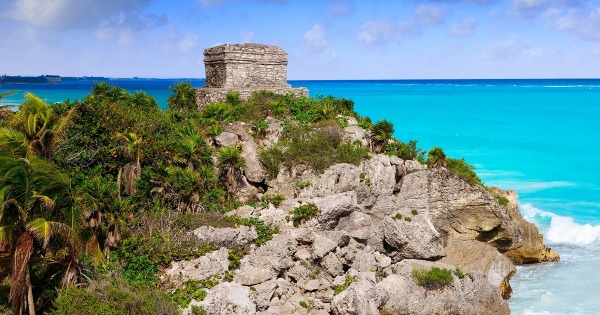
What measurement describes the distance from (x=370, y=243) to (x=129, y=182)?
7.79 metres

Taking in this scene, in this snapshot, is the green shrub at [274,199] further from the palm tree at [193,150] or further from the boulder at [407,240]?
the boulder at [407,240]

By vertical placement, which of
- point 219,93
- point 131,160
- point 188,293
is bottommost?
point 188,293

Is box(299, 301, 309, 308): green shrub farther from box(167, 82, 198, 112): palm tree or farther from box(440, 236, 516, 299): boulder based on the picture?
box(167, 82, 198, 112): palm tree

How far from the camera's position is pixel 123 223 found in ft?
45.0

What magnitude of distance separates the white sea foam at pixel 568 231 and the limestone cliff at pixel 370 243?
4160 mm

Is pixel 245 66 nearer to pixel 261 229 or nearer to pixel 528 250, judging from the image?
pixel 261 229

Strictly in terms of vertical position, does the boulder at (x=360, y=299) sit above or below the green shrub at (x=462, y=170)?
below

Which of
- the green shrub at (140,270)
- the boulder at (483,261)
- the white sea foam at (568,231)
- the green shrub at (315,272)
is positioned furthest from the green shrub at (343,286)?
the white sea foam at (568,231)

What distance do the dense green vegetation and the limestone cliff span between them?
401 mm

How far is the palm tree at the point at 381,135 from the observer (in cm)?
2066

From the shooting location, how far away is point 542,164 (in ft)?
141

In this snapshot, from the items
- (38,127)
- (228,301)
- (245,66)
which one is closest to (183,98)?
(245,66)

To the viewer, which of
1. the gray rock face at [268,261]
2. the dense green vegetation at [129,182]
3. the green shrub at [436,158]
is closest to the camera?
the dense green vegetation at [129,182]

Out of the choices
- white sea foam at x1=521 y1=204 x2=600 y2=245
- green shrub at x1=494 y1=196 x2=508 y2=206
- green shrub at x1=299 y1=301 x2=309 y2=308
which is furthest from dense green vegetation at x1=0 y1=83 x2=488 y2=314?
white sea foam at x1=521 y1=204 x2=600 y2=245
